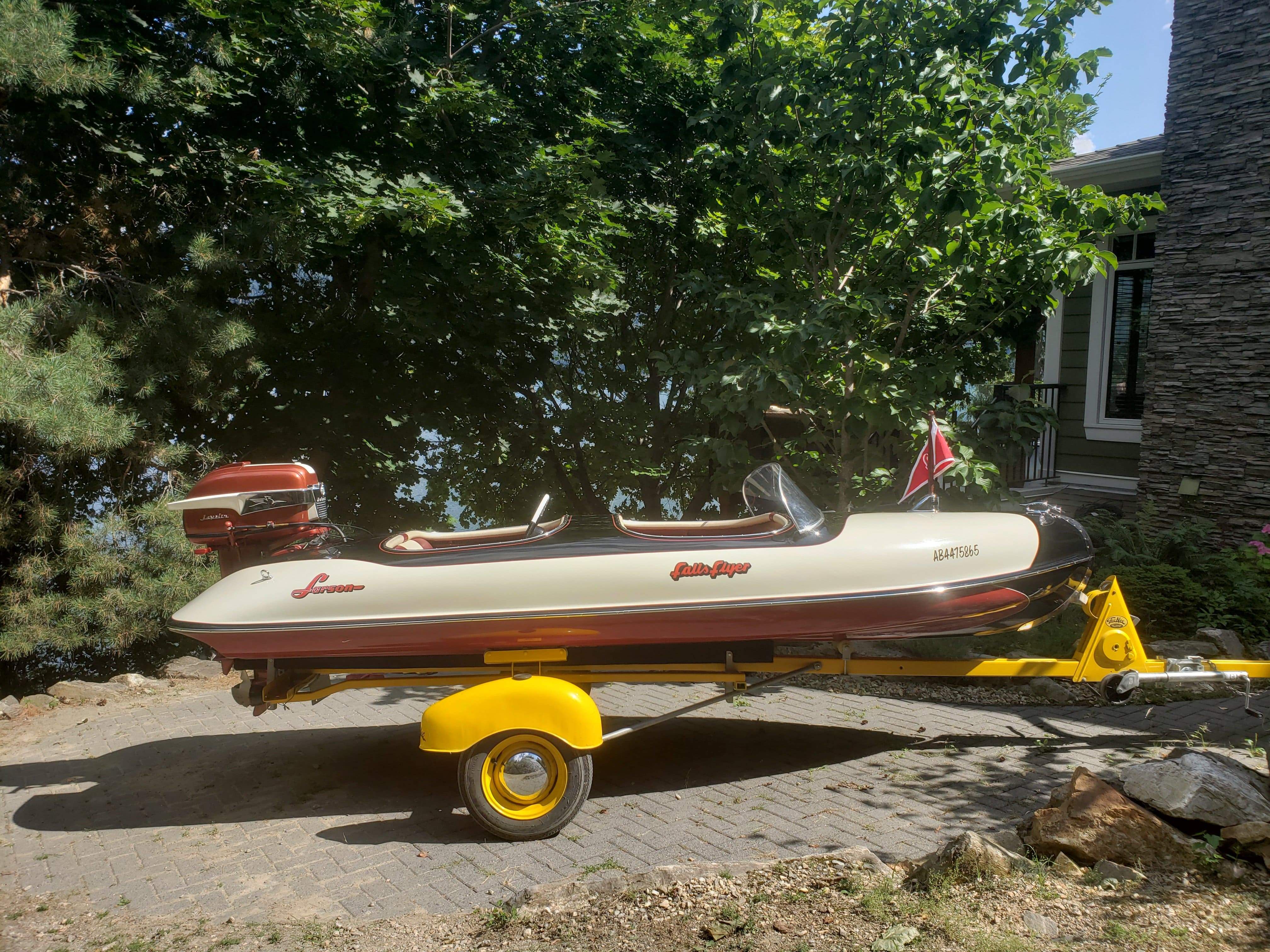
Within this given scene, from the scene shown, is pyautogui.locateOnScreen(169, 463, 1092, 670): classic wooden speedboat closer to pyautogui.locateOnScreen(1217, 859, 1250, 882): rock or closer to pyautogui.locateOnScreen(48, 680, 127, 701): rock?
pyautogui.locateOnScreen(1217, 859, 1250, 882): rock

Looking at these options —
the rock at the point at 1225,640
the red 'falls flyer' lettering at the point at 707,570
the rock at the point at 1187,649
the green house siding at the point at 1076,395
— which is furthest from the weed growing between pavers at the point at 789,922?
the green house siding at the point at 1076,395

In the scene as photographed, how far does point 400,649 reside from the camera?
4488mm

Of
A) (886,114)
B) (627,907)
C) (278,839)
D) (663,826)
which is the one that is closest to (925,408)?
(886,114)

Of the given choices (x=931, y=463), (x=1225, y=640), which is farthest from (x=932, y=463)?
(x=1225, y=640)

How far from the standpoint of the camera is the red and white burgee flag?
491 centimetres

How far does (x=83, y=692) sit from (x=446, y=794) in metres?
3.80

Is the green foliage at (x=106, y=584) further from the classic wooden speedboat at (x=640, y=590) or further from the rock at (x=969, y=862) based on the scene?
the rock at (x=969, y=862)

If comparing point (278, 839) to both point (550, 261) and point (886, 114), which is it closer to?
point (550, 261)

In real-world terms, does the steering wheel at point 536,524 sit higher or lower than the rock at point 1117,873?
higher

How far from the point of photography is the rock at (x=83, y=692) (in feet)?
22.5

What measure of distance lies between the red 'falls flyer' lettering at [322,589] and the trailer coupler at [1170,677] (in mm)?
3851

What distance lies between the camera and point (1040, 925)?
3020mm

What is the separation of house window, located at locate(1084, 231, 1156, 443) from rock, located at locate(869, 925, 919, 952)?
30.1ft

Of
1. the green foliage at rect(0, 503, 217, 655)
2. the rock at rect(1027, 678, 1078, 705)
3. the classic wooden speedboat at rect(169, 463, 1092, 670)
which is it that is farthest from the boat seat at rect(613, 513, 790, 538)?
the green foliage at rect(0, 503, 217, 655)
